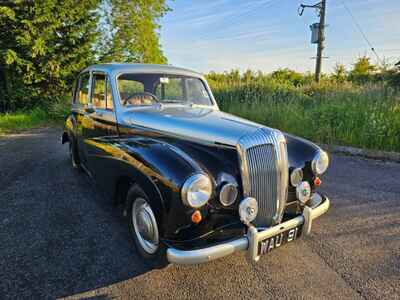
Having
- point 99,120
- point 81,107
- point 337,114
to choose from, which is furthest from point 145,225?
point 337,114

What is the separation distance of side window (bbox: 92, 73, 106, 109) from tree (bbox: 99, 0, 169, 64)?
12815 millimetres

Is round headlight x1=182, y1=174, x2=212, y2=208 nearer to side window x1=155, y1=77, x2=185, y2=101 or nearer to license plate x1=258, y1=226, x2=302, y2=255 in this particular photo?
license plate x1=258, y1=226, x2=302, y2=255

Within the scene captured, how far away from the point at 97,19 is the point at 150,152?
48.1 feet

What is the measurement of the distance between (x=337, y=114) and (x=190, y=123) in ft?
18.7

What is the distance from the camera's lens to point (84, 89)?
4.34m

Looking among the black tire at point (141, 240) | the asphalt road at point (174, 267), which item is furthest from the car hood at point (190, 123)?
the asphalt road at point (174, 267)

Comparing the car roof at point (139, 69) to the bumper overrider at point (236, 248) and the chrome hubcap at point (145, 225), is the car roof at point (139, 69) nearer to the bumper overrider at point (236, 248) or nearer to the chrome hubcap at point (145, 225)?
the chrome hubcap at point (145, 225)

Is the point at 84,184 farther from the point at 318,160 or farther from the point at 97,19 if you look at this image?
the point at 97,19

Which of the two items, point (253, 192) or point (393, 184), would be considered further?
point (393, 184)

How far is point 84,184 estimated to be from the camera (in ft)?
14.4

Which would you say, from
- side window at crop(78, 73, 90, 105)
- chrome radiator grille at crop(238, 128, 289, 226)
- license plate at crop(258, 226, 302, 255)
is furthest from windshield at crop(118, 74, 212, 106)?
license plate at crop(258, 226, 302, 255)

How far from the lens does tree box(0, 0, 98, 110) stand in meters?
11.8

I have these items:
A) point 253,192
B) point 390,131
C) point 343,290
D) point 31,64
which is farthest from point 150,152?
point 31,64

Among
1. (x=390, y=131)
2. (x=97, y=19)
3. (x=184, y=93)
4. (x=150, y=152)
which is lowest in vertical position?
(x=390, y=131)
